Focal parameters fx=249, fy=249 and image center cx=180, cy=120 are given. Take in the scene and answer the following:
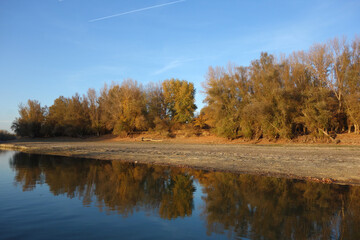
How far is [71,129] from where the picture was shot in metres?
64.0

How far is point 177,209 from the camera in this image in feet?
28.5

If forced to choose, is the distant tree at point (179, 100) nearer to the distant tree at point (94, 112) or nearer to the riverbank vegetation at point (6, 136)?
the distant tree at point (94, 112)

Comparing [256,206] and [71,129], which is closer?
[256,206]

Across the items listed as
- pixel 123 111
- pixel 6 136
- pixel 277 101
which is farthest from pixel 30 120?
pixel 277 101

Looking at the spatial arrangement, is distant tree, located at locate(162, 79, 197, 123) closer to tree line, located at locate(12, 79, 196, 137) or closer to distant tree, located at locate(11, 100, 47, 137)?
tree line, located at locate(12, 79, 196, 137)

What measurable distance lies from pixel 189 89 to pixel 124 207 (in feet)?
171

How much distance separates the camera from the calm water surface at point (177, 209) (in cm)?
661

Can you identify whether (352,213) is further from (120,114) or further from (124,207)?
(120,114)

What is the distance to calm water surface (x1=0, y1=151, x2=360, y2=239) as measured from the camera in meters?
6.61

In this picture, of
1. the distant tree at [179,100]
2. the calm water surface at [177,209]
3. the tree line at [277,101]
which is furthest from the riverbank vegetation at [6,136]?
the calm water surface at [177,209]

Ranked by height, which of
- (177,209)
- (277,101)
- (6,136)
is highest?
(277,101)

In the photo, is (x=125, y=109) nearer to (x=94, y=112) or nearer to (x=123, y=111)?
(x=123, y=111)

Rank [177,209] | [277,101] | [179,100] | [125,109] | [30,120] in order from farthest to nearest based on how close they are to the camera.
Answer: [30,120] < [179,100] < [125,109] < [277,101] < [177,209]

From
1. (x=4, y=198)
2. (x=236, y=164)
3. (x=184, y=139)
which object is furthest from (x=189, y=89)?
(x=4, y=198)
